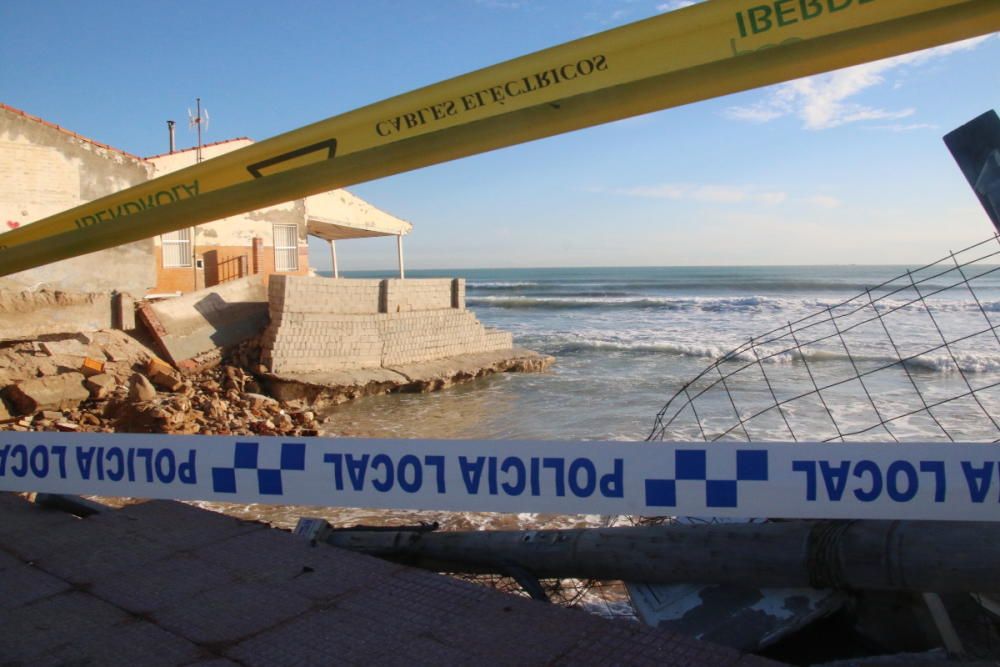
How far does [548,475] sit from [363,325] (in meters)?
14.0

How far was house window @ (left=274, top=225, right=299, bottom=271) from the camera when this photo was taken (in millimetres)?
21594

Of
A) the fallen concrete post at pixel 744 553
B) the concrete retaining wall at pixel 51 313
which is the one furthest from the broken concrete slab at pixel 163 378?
the fallen concrete post at pixel 744 553

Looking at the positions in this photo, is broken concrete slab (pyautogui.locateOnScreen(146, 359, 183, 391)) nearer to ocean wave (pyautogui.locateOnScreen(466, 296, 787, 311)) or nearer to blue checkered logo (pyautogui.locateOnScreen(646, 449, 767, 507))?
blue checkered logo (pyautogui.locateOnScreen(646, 449, 767, 507))

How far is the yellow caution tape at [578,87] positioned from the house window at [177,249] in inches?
708

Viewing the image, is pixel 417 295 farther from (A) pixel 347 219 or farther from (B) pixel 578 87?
(B) pixel 578 87

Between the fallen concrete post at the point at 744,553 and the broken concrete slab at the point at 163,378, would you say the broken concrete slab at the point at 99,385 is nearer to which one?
the broken concrete slab at the point at 163,378

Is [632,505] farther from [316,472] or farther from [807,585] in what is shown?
[316,472]

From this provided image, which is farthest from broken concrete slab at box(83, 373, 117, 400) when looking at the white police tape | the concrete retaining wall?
the white police tape

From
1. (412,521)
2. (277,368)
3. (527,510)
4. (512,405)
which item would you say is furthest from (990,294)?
(527,510)

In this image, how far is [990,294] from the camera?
3931cm

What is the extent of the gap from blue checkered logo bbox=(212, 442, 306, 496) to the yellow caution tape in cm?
115

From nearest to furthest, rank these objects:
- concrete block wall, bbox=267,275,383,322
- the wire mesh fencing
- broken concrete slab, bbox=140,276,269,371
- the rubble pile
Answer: the wire mesh fencing < the rubble pile < broken concrete slab, bbox=140,276,269,371 < concrete block wall, bbox=267,275,383,322

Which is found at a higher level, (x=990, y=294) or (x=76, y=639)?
(x=990, y=294)

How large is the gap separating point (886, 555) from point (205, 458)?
310cm
